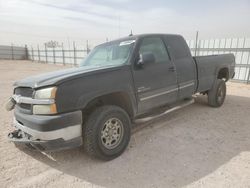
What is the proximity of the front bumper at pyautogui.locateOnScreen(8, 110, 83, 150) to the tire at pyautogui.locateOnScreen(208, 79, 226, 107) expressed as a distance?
13.2 ft

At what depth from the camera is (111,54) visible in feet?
12.7

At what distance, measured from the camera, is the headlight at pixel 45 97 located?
2.44 m

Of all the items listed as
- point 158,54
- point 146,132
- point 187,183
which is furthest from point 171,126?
point 187,183

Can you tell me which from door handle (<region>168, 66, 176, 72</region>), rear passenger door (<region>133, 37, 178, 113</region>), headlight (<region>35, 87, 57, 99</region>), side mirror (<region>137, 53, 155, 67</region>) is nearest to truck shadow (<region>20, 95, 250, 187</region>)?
rear passenger door (<region>133, 37, 178, 113</region>)

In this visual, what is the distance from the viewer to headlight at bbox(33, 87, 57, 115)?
2.44 meters

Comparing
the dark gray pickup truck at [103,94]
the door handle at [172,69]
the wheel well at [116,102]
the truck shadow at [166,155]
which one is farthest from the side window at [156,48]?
the truck shadow at [166,155]

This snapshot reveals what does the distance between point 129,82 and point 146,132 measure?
1.29m

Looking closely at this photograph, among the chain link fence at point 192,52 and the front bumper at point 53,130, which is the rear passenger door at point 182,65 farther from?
the chain link fence at point 192,52

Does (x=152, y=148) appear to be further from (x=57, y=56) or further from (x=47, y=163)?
(x=57, y=56)

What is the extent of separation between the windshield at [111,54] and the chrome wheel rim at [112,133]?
958 mm

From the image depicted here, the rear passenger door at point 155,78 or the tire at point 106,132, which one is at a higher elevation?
the rear passenger door at point 155,78

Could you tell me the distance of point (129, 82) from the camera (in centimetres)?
316

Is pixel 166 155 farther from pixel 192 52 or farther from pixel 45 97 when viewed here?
pixel 192 52

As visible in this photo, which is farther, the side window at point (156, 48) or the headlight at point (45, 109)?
the side window at point (156, 48)
